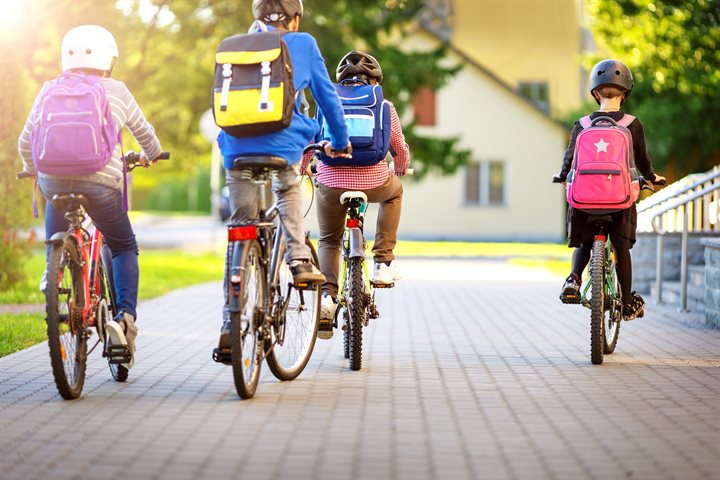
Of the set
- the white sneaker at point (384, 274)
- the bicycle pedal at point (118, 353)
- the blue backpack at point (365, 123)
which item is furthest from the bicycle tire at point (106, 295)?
the white sneaker at point (384, 274)

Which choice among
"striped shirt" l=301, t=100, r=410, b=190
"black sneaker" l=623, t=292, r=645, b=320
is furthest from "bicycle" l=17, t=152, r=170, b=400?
"black sneaker" l=623, t=292, r=645, b=320

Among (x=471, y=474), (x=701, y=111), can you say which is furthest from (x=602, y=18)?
(x=471, y=474)

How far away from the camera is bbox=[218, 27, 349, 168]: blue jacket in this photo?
281 inches

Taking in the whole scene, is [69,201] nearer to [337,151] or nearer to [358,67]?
[337,151]

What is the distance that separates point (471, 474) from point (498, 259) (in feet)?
71.5

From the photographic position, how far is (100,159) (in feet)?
22.8

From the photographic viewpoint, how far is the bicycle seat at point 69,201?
7.07m

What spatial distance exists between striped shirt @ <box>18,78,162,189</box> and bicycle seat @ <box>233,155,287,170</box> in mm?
454

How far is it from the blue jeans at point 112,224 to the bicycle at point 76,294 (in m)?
0.05

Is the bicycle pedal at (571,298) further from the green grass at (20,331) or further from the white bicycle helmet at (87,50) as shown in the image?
the green grass at (20,331)

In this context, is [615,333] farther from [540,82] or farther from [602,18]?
[540,82]

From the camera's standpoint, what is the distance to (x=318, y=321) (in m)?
8.20

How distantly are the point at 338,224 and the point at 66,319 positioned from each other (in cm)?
211

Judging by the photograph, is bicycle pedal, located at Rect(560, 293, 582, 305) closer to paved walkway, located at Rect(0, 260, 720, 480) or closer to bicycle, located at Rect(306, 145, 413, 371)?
paved walkway, located at Rect(0, 260, 720, 480)
